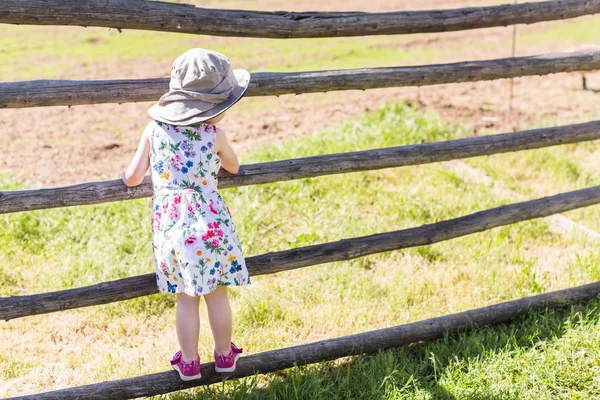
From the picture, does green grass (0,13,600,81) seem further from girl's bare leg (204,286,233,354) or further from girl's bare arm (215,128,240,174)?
girl's bare leg (204,286,233,354)

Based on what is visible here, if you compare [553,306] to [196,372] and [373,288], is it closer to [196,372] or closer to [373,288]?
[373,288]

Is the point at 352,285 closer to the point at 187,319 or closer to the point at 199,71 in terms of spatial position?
the point at 187,319

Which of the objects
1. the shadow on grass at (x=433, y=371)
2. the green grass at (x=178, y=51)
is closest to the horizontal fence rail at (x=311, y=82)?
the shadow on grass at (x=433, y=371)

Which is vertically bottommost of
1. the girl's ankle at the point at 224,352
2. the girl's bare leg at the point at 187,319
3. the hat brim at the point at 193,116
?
the girl's ankle at the point at 224,352

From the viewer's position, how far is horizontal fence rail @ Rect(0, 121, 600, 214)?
294 cm

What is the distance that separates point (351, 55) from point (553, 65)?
6.19 m

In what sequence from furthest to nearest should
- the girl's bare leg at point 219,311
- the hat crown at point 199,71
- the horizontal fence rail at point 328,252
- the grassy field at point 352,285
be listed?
1. the grassy field at point 352,285
2. the horizontal fence rail at point 328,252
3. the girl's bare leg at point 219,311
4. the hat crown at point 199,71

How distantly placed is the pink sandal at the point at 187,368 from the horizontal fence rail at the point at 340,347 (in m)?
0.07

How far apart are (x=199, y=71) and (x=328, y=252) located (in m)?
1.26

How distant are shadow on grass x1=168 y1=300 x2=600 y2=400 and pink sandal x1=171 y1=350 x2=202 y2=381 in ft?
0.49

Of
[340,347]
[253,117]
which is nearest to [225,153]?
[340,347]

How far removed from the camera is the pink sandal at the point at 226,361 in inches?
120

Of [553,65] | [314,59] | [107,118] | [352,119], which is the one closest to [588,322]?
[553,65]

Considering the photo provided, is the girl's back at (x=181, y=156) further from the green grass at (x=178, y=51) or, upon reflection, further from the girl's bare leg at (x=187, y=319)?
the green grass at (x=178, y=51)
